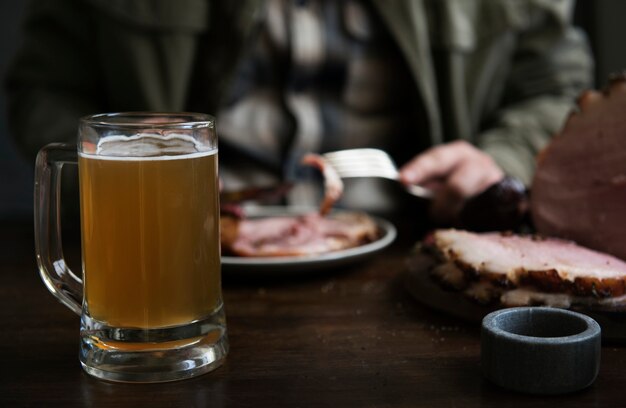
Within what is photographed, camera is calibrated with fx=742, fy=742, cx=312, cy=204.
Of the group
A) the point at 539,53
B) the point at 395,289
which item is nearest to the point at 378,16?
the point at 539,53

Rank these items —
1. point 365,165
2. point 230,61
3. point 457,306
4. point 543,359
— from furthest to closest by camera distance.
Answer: point 230,61
point 365,165
point 457,306
point 543,359

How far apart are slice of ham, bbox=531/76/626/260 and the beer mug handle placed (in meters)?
0.77

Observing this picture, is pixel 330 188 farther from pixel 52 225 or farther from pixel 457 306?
pixel 52 225

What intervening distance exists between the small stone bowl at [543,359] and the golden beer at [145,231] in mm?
323

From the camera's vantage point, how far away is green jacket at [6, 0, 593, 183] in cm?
199

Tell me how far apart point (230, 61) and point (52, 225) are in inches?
46.0

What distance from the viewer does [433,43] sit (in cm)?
210

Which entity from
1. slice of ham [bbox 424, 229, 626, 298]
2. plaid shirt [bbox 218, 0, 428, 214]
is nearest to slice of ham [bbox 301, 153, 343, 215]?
slice of ham [bbox 424, 229, 626, 298]

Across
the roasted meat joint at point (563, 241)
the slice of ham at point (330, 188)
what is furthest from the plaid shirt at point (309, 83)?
the roasted meat joint at point (563, 241)

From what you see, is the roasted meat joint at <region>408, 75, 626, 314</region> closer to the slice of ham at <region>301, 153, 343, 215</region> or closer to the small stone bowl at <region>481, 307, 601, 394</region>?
the small stone bowl at <region>481, 307, 601, 394</region>

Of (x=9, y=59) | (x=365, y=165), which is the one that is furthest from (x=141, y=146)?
(x=9, y=59)

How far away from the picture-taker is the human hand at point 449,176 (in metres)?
1.58

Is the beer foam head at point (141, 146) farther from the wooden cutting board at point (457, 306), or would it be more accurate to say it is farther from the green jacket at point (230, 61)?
the green jacket at point (230, 61)

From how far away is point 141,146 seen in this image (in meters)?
0.80
